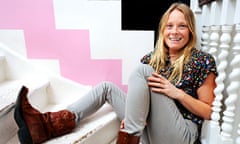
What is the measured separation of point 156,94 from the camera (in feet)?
2.46

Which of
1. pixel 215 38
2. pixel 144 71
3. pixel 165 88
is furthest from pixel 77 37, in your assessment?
pixel 215 38

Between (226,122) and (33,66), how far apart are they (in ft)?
3.69

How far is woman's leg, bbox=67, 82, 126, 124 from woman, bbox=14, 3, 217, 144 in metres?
0.12

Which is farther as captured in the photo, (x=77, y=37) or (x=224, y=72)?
(x=77, y=37)

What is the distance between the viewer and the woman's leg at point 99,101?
3.22 feet

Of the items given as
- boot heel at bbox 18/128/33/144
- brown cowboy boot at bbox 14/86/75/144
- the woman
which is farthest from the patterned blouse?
boot heel at bbox 18/128/33/144

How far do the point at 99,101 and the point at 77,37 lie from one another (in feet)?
1.46

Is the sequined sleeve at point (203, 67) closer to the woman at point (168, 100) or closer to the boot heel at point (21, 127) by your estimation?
the woman at point (168, 100)

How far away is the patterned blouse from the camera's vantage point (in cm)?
76

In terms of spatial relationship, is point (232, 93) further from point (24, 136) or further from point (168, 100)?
point (24, 136)

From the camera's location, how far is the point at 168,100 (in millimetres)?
744

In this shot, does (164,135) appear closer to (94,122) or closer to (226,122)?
(226,122)

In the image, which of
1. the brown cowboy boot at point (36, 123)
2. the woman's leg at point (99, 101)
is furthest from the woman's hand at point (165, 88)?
the brown cowboy boot at point (36, 123)

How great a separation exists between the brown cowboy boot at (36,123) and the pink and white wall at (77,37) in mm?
402
